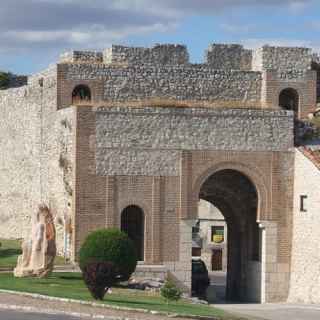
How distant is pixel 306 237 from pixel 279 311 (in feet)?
13.7

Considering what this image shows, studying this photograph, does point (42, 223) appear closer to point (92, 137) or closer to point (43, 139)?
point (92, 137)

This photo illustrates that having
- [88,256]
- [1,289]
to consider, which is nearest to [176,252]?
[88,256]

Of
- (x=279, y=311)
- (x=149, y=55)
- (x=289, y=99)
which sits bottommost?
(x=279, y=311)

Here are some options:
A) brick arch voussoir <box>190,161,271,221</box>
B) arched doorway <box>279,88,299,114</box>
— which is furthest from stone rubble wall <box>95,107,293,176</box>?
arched doorway <box>279,88,299,114</box>

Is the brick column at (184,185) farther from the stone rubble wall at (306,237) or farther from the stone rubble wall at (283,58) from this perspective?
the stone rubble wall at (283,58)

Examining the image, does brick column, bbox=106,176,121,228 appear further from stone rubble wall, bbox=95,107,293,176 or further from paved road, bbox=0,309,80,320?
paved road, bbox=0,309,80,320

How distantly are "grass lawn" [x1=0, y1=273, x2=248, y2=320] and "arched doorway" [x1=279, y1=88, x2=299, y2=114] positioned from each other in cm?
1336

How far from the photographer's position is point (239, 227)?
45812 millimetres

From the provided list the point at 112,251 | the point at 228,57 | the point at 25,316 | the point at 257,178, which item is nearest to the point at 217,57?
the point at 228,57

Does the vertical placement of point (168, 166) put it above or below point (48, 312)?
above

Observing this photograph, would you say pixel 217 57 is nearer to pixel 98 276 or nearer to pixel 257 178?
pixel 257 178

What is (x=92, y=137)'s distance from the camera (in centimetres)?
4016

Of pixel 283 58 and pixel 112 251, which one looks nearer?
pixel 112 251

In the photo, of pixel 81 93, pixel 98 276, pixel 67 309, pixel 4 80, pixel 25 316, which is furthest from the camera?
pixel 4 80
